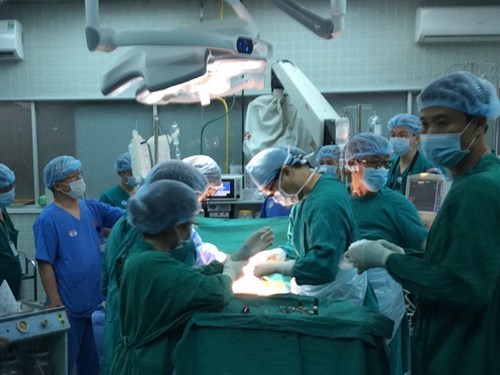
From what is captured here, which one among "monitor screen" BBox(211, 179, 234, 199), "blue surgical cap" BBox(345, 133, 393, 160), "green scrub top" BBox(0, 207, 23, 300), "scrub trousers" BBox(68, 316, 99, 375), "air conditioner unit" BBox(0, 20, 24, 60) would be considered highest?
"air conditioner unit" BBox(0, 20, 24, 60)

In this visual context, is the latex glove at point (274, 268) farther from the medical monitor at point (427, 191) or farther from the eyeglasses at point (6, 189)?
the eyeglasses at point (6, 189)

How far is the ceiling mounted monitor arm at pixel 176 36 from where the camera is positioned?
1462mm

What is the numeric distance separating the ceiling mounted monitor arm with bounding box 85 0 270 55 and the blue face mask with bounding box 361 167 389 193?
123 cm

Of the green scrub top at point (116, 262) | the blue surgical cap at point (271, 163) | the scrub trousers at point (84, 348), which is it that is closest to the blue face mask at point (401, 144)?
the blue surgical cap at point (271, 163)

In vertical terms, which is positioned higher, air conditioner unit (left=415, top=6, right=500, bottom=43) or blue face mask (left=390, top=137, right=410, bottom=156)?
air conditioner unit (left=415, top=6, right=500, bottom=43)

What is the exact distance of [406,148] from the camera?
3627 millimetres

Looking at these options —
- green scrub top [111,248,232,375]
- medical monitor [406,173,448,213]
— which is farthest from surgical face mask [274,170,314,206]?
medical monitor [406,173,448,213]

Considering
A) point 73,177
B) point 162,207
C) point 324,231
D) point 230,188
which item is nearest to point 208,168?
point 73,177

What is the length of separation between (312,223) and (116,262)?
33.0 inches

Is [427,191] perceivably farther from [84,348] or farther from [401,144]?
[84,348]

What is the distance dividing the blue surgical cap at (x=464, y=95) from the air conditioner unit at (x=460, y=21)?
3.97 m

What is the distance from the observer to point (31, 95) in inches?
217

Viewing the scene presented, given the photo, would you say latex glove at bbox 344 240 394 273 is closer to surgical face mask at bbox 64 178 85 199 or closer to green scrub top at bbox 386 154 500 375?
green scrub top at bbox 386 154 500 375

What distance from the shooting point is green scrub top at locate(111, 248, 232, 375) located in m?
1.61
